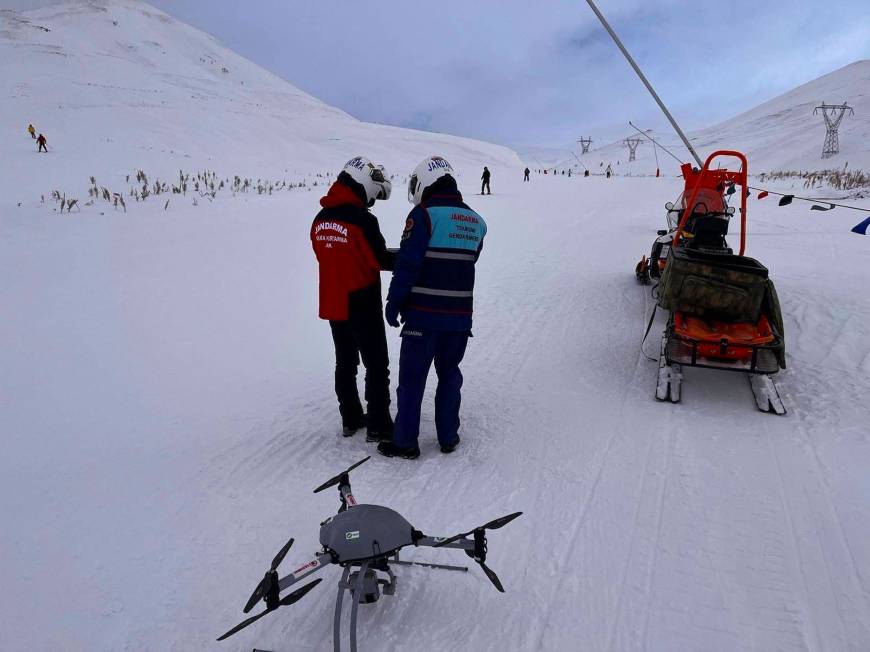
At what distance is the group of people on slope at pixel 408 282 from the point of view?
11.6ft

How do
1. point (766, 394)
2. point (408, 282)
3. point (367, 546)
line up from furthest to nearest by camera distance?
point (766, 394) < point (408, 282) < point (367, 546)

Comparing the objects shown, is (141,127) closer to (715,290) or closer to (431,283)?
(431,283)

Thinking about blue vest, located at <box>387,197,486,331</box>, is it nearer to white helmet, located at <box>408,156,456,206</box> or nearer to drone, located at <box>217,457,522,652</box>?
white helmet, located at <box>408,156,456,206</box>

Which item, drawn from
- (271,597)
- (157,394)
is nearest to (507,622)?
(271,597)

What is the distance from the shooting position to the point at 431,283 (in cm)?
360

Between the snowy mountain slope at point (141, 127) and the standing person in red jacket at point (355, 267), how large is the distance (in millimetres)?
11584

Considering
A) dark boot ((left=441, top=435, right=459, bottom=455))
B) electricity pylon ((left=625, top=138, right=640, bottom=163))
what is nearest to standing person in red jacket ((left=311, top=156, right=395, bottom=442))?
dark boot ((left=441, top=435, right=459, bottom=455))

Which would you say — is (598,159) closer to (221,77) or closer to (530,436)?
(221,77)

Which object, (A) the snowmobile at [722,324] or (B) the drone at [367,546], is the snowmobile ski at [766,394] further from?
(B) the drone at [367,546]

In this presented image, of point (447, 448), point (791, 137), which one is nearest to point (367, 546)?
point (447, 448)

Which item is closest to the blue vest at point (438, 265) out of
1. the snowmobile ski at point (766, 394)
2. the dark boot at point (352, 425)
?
the dark boot at point (352, 425)

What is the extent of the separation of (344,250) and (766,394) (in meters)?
3.81

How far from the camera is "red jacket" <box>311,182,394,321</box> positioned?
3.69m

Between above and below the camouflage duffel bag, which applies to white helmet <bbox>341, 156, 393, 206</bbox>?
above
